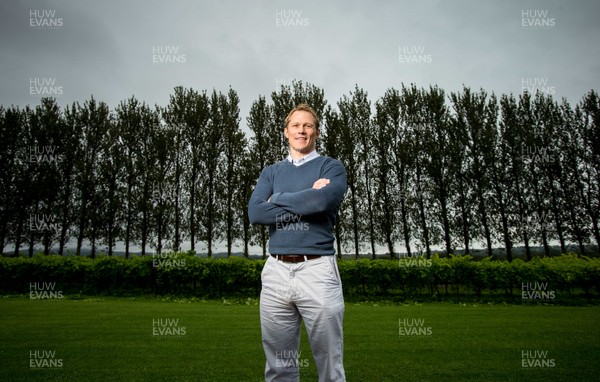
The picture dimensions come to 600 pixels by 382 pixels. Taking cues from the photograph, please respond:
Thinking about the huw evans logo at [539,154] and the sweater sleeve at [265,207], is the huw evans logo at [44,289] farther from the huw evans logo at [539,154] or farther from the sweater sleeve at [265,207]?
the huw evans logo at [539,154]

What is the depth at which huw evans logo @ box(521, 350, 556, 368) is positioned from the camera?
16.9 feet

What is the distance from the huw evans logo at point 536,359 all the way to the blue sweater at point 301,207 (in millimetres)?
4856

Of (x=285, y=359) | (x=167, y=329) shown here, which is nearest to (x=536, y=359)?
(x=285, y=359)

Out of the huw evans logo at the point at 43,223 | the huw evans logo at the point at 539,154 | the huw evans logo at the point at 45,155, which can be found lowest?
the huw evans logo at the point at 43,223

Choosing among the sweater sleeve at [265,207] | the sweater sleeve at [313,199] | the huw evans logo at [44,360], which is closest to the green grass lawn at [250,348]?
the huw evans logo at [44,360]

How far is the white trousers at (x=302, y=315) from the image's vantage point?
225cm

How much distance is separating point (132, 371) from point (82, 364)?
37.2 inches

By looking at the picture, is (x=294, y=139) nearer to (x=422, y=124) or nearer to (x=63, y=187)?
(x=422, y=124)

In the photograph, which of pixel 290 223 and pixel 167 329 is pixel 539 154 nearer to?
pixel 167 329

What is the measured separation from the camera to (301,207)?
2600 mm

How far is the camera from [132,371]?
469cm

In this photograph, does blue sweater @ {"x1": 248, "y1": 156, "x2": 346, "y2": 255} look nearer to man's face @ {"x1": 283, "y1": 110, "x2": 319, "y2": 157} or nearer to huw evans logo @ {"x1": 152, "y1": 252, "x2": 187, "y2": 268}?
man's face @ {"x1": 283, "y1": 110, "x2": 319, "y2": 157}

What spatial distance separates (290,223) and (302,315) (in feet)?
2.37

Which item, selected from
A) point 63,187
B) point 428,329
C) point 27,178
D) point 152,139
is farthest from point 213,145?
point 428,329
